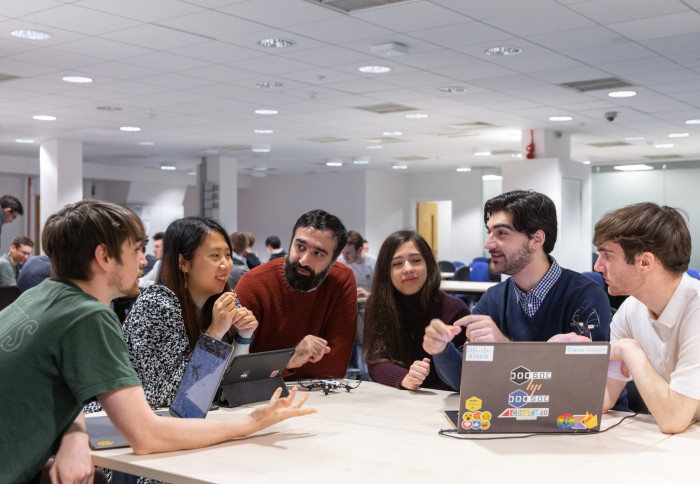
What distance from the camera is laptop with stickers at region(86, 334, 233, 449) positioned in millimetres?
2174

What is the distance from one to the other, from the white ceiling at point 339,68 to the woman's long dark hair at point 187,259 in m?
2.91

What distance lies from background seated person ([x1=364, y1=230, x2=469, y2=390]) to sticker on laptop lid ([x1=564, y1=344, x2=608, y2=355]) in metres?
1.11

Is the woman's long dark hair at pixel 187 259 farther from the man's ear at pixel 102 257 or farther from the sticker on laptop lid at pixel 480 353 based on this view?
the sticker on laptop lid at pixel 480 353

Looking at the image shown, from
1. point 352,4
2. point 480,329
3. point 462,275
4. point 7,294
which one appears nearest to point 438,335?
point 480,329

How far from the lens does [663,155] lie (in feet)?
49.7

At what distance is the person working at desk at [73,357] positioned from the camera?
1.78 meters

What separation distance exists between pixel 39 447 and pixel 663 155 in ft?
49.8

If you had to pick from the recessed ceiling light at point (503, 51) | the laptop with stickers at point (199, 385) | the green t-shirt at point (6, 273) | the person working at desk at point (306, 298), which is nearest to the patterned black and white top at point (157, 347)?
the laptop with stickers at point (199, 385)

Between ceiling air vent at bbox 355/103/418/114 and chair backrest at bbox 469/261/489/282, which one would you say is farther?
chair backrest at bbox 469/261/489/282

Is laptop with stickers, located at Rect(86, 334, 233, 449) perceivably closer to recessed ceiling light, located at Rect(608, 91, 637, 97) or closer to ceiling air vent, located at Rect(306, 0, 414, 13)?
ceiling air vent, located at Rect(306, 0, 414, 13)

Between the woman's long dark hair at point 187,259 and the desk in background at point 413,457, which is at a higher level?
the woman's long dark hair at point 187,259

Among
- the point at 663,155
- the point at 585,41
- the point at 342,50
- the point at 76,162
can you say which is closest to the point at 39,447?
the point at 342,50

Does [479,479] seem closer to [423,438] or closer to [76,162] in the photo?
[423,438]

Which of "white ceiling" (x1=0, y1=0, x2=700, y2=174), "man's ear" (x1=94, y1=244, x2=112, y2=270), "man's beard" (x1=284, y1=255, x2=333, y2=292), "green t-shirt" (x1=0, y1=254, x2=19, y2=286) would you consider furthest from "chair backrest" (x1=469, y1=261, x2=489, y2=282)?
"man's ear" (x1=94, y1=244, x2=112, y2=270)
